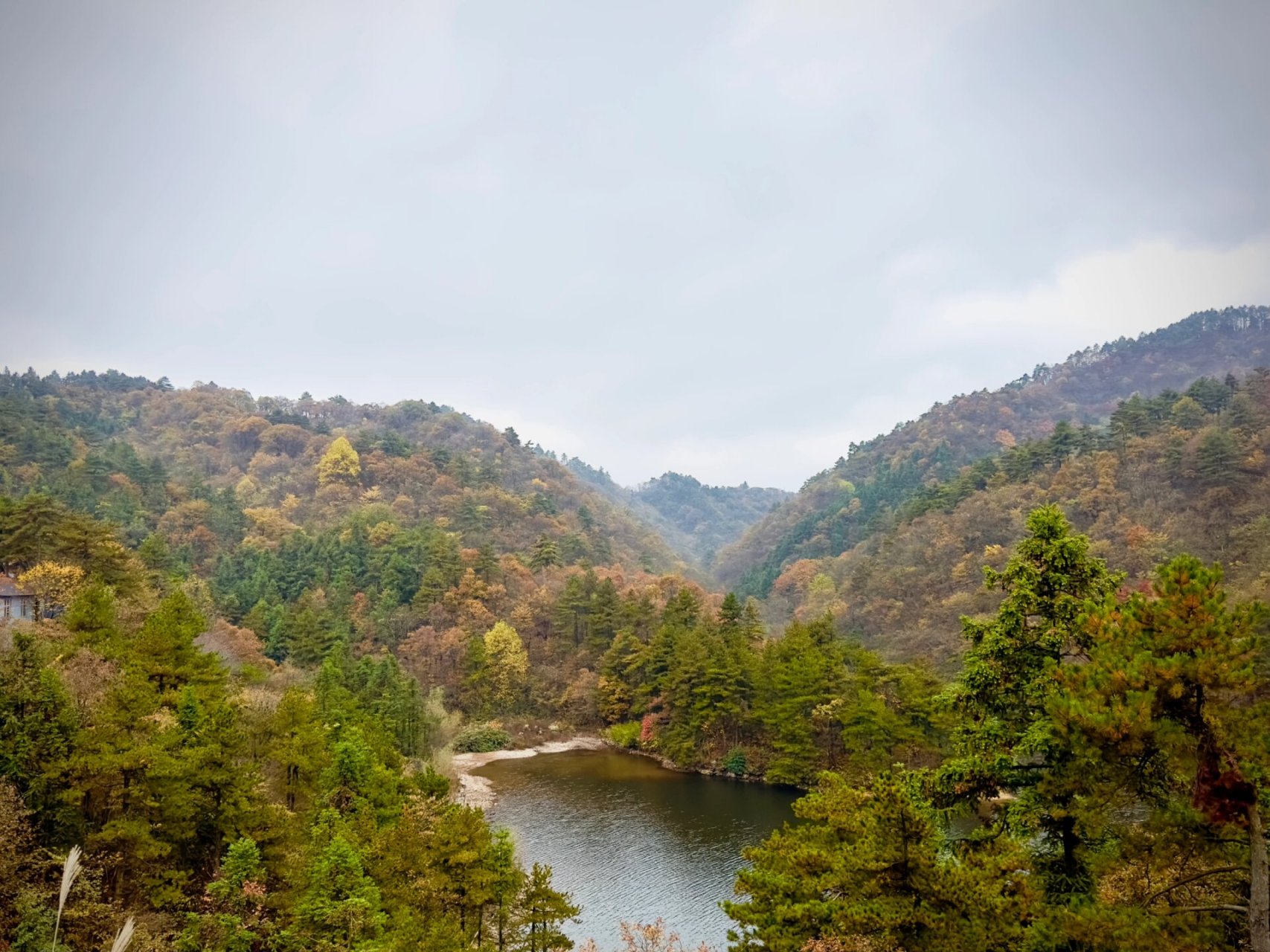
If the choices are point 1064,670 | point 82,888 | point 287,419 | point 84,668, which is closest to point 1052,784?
point 1064,670

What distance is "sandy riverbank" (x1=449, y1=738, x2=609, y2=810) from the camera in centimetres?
4056

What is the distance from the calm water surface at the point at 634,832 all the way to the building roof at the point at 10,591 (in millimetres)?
26561

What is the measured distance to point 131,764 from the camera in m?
17.2

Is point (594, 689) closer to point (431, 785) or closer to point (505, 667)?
point (505, 667)

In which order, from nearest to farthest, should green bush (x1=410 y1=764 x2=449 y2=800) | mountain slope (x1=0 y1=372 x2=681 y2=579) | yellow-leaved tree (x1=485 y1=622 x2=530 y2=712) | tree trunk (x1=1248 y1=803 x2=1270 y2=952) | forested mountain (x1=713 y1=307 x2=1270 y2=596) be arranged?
tree trunk (x1=1248 y1=803 x2=1270 y2=952) < green bush (x1=410 y1=764 x2=449 y2=800) < yellow-leaved tree (x1=485 y1=622 x2=530 y2=712) < mountain slope (x1=0 y1=372 x2=681 y2=579) < forested mountain (x1=713 y1=307 x2=1270 y2=596)

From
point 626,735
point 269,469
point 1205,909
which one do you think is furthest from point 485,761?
point 269,469

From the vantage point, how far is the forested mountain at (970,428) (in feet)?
406

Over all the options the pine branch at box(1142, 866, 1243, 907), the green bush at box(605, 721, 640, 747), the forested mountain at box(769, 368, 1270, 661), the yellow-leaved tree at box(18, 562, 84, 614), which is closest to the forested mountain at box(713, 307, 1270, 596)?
the forested mountain at box(769, 368, 1270, 661)

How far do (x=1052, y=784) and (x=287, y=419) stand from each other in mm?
139434

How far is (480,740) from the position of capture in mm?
55219

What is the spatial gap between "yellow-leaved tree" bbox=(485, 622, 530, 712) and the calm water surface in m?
9.40

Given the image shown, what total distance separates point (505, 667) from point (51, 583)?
33.2 meters

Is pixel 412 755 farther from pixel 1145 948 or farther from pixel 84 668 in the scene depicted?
pixel 1145 948

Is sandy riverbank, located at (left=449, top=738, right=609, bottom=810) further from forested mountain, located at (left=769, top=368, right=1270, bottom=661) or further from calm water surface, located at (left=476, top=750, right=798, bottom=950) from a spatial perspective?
forested mountain, located at (left=769, top=368, right=1270, bottom=661)
